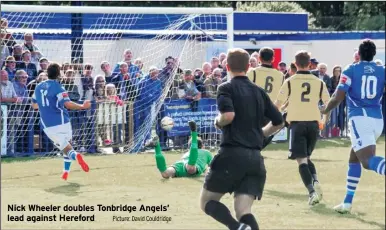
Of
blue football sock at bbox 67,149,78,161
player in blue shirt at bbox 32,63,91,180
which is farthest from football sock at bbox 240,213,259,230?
blue football sock at bbox 67,149,78,161

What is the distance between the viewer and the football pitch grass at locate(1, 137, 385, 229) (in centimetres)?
1045

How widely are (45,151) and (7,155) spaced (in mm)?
741

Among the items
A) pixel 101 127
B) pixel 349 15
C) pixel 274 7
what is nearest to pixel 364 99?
pixel 101 127

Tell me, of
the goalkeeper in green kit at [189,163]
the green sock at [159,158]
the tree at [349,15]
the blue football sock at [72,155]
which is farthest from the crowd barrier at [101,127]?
the tree at [349,15]

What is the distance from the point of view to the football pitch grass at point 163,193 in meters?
10.4

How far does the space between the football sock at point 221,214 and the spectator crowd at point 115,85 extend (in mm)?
9017

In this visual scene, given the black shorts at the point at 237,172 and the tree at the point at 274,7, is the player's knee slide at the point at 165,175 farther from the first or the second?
the tree at the point at 274,7

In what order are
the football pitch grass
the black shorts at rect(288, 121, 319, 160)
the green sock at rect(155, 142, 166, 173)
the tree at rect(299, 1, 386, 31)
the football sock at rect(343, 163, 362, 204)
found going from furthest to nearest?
the tree at rect(299, 1, 386, 31) → the green sock at rect(155, 142, 166, 173) → the black shorts at rect(288, 121, 319, 160) → the football sock at rect(343, 163, 362, 204) → the football pitch grass

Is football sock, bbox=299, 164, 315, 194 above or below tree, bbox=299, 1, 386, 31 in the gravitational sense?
below

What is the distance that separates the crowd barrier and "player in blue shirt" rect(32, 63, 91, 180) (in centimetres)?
334

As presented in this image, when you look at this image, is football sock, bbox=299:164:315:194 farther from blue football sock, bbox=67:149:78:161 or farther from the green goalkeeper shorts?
A: blue football sock, bbox=67:149:78:161

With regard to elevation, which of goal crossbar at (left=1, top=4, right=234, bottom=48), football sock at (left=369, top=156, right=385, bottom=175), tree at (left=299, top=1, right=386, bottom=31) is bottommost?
football sock at (left=369, top=156, right=385, bottom=175)

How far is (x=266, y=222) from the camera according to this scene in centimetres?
1049

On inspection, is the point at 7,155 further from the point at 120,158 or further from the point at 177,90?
the point at 177,90
